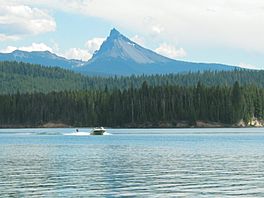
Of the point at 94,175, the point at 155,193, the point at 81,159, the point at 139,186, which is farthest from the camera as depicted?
the point at 81,159

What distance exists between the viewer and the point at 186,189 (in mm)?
48875

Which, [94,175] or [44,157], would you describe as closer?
[94,175]

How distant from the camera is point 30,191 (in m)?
48.8

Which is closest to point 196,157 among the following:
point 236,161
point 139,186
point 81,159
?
point 236,161

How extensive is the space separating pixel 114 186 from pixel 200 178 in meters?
8.31

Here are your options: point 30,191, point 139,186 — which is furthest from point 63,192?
point 139,186

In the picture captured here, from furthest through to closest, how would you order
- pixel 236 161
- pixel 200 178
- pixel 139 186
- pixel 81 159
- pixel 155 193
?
1. pixel 81 159
2. pixel 236 161
3. pixel 200 178
4. pixel 139 186
5. pixel 155 193

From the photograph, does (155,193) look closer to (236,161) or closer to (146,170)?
(146,170)

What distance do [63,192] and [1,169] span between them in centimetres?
2032

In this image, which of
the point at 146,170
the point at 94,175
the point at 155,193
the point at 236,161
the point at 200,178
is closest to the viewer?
the point at 155,193

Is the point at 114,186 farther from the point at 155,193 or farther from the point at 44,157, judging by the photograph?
the point at 44,157

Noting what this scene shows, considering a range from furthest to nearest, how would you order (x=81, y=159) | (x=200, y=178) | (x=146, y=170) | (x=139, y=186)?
1. (x=81, y=159)
2. (x=146, y=170)
3. (x=200, y=178)
4. (x=139, y=186)

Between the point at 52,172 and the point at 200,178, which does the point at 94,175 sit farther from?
the point at 200,178

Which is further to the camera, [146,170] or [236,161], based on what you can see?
[236,161]
